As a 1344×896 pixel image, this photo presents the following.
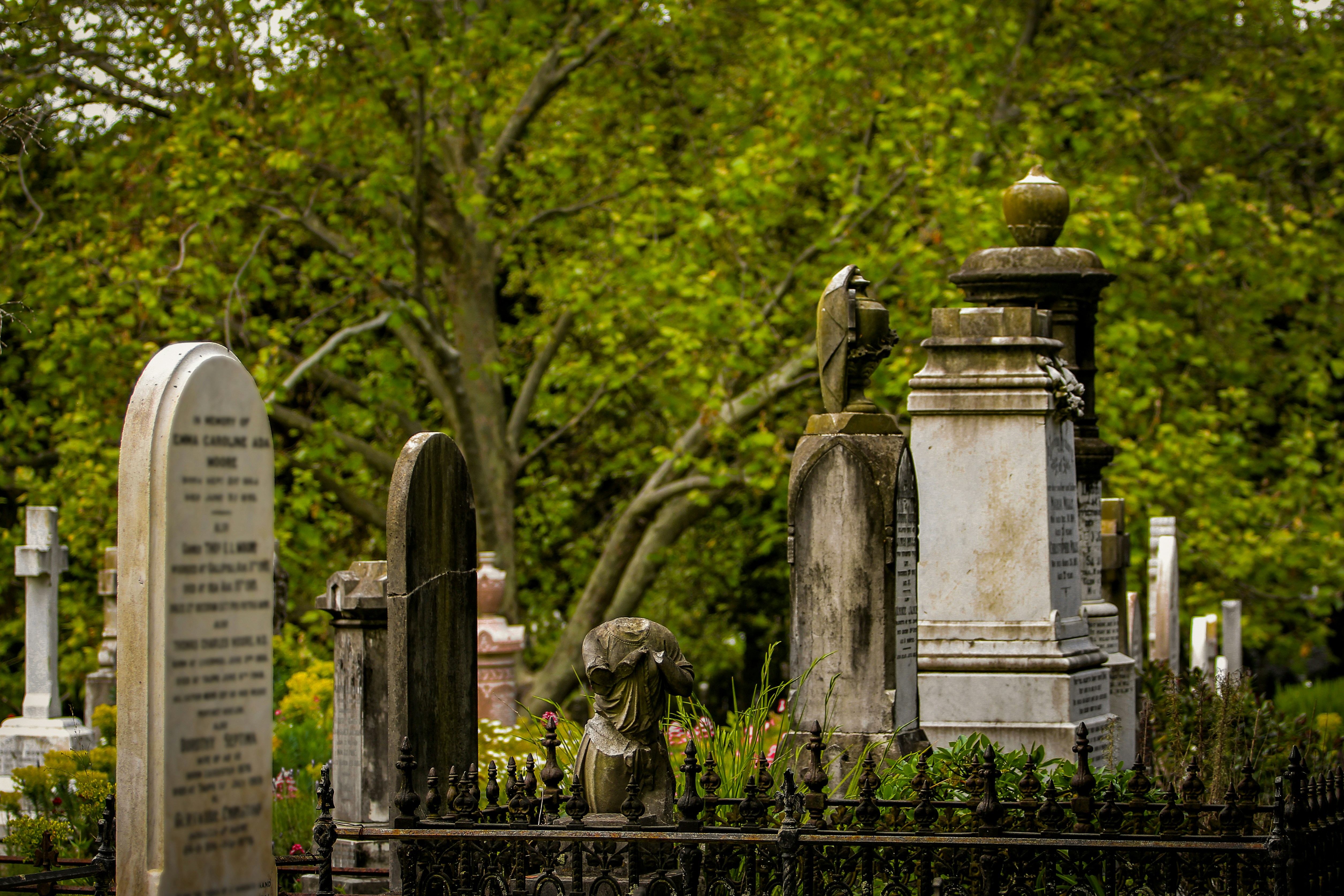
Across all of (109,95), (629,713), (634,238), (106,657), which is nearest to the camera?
(629,713)

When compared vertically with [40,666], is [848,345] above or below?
above

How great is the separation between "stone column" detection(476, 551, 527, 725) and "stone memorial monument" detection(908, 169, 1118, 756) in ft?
16.9

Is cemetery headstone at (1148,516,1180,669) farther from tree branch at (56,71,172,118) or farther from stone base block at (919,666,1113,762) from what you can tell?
tree branch at (56,71,172,118)

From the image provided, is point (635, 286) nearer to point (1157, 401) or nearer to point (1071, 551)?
point (1157, 401)

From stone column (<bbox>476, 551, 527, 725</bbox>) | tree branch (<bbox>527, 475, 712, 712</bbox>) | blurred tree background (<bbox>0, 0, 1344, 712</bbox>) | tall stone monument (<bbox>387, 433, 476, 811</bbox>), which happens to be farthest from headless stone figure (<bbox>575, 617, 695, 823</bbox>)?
tree branch (<bbox>527, 475, 712, 712</bbox>)

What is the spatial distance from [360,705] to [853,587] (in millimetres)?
2780

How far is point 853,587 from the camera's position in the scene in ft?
27.9

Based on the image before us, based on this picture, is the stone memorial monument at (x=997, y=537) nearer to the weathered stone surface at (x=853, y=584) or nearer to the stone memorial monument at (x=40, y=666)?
the weathered stone surface at (x=853, y=584)

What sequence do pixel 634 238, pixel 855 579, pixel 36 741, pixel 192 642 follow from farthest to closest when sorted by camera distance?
pixel 634 238, pixel 36 741, pixel 855 579, pixel 192 642

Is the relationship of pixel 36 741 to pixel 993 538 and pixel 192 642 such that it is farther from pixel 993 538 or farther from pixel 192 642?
pixel 192 642

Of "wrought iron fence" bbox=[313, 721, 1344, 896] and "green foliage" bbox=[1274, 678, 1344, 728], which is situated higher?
"wrought iron fence" bbox=[313, 721, 1344, 896]

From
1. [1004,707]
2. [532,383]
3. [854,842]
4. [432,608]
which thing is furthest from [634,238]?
[854,842]

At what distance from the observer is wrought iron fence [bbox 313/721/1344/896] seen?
566 centimetres

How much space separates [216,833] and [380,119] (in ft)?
45.9
